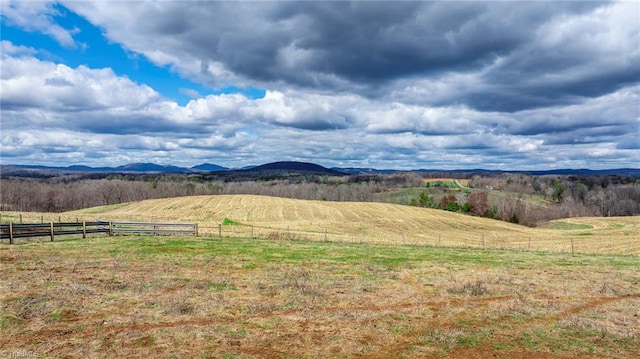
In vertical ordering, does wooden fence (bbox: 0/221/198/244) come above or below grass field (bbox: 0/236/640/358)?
above

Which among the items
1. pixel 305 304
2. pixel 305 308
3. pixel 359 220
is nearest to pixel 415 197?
pixel 359 220

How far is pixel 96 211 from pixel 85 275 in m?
81.0

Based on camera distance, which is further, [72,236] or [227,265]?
[72,236]

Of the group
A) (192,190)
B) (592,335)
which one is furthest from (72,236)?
(192,190)

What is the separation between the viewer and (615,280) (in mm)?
20703

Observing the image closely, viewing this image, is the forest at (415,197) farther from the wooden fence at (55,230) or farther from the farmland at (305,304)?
the wooden fence at (55,230)

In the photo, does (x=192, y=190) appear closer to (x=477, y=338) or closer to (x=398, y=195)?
(x=398, y=195)

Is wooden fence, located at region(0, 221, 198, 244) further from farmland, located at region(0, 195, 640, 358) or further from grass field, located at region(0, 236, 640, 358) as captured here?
grass field, located at region(0, 236, 640, 358)

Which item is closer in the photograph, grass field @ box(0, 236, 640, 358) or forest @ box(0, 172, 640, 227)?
grass field @ box(0, 236, 640, 358)

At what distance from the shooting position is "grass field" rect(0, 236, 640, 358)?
11.5 m

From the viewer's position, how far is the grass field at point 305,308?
11500mm

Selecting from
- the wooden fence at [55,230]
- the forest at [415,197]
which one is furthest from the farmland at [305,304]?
the forest at [415,197]

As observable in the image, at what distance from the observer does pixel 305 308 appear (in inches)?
592

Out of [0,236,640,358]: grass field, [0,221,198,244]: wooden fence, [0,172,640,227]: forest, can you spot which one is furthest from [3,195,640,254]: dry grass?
[0,236,640,358]: grass field
